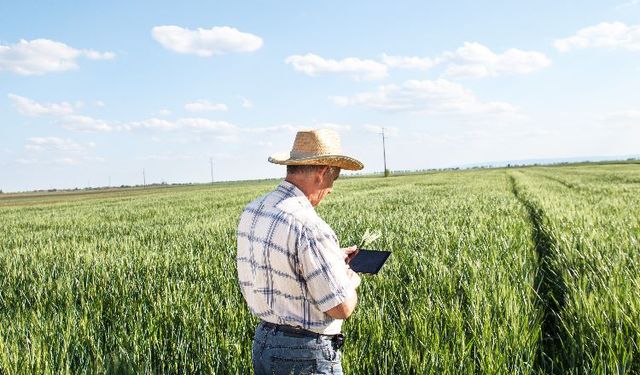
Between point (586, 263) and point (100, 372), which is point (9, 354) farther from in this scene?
point (586, 263)

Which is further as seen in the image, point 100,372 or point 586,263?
point 586,263

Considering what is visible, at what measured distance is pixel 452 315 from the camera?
11.9 feet

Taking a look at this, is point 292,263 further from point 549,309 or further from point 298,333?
point 549,309

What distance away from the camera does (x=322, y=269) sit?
2.05 m

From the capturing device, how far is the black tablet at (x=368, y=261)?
2289 millimetres

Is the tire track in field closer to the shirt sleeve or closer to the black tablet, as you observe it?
the black tablet

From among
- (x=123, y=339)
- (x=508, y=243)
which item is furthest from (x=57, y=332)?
(x=508, y=243)

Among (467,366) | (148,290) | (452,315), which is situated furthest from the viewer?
(148,290)

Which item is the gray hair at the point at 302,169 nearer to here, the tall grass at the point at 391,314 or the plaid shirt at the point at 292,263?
the plaid shirt at the point at 292,263

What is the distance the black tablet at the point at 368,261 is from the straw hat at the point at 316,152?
1.57 feet

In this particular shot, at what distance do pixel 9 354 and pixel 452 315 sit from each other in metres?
3.24

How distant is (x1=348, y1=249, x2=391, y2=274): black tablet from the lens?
229 cm

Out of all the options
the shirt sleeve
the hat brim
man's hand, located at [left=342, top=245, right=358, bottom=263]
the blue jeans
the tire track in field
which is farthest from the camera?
the tire track in field

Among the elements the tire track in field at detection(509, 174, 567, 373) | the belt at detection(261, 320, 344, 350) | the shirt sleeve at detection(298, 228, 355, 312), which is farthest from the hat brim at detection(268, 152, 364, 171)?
the tire track in field at detection(509, 174, 567, 373)
